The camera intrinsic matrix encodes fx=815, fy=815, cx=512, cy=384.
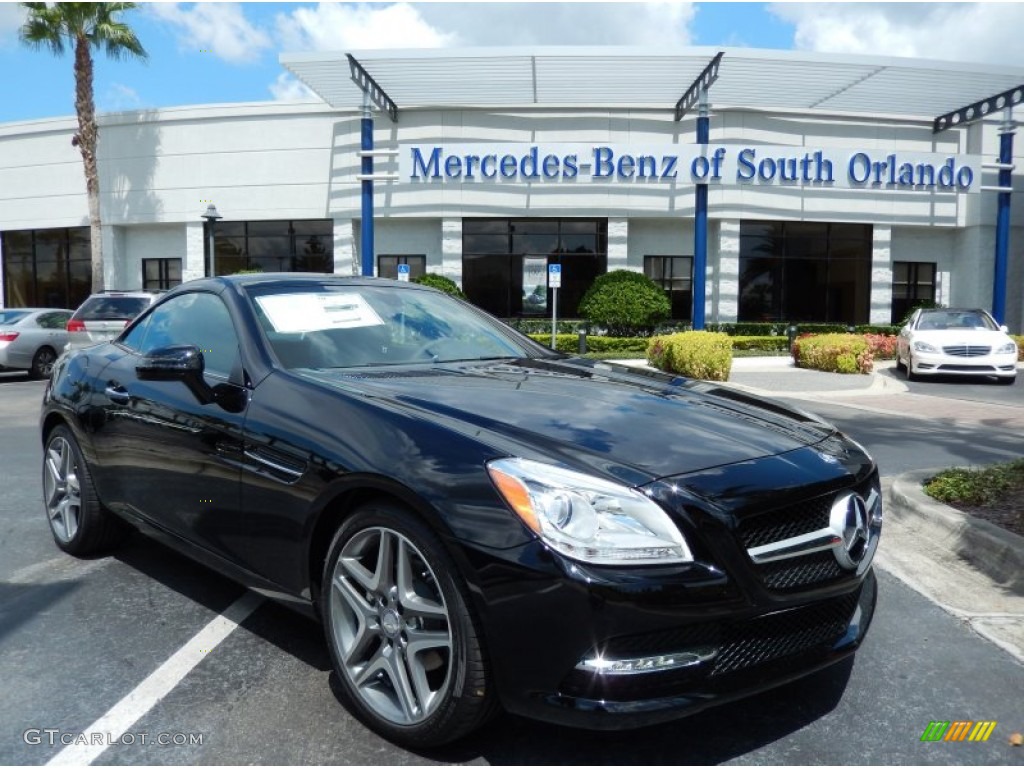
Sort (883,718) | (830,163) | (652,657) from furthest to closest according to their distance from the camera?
(830,163) < (883,718) < (652,657)

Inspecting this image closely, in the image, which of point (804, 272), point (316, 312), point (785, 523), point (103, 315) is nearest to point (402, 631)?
point (785, 523)

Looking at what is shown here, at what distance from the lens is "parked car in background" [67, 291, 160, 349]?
14.3 metres

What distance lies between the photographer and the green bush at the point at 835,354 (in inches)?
644

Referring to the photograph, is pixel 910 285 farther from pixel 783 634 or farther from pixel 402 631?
pixel 402 631

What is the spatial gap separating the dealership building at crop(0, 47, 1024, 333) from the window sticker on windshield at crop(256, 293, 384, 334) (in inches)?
786

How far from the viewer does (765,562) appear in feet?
7.64

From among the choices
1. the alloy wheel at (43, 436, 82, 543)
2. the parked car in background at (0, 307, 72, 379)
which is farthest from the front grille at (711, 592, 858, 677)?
the parked car in background at (0, 307, 72, 379)

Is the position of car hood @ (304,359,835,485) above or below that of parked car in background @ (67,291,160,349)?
below

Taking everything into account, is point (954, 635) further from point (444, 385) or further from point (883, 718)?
point (444, 385)

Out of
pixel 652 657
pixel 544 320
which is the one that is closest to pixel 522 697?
pixel 652 657

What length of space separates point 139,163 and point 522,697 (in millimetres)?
29278

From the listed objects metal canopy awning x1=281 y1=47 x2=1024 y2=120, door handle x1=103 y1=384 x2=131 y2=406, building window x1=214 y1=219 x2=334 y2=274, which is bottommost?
door handle x1=103 y1=384 x2=131 y2=406

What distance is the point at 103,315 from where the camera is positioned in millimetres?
14602

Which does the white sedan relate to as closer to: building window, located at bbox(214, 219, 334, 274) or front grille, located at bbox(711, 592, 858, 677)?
front grille, located at bbox(711, 592, 858, 677)
